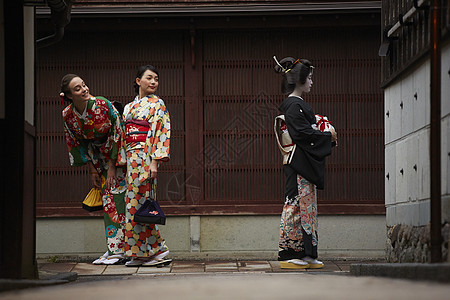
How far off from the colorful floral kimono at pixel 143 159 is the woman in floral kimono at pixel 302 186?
136cm

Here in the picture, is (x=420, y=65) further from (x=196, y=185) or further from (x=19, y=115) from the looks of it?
(x=196, y=185)

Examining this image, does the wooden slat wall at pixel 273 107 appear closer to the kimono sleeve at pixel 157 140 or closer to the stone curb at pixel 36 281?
the kimono sleeve at pixel 157 140

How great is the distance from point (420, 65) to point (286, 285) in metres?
2.48

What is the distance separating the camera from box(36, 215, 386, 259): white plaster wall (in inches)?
425

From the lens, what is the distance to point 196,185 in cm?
1102

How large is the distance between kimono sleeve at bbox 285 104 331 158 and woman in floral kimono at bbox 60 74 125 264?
6.42 ft

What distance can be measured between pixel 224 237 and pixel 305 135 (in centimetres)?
234

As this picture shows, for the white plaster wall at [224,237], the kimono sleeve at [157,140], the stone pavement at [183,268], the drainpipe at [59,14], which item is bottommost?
the stone pavement at [183,268]

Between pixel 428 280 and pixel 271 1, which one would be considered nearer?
pixel 428 280

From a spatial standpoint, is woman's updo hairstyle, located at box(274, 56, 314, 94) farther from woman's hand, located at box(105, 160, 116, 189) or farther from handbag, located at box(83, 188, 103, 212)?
handbag, located at box(83, 188, 103, 212)

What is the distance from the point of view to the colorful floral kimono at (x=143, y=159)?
9492mm

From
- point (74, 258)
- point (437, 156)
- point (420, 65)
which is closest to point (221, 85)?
point (74, 258)

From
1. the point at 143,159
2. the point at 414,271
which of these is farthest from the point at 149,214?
the point at 414,271

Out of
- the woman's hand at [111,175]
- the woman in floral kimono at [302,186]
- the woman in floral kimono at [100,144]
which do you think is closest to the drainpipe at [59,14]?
the woman in floral kimono at [100,144]
